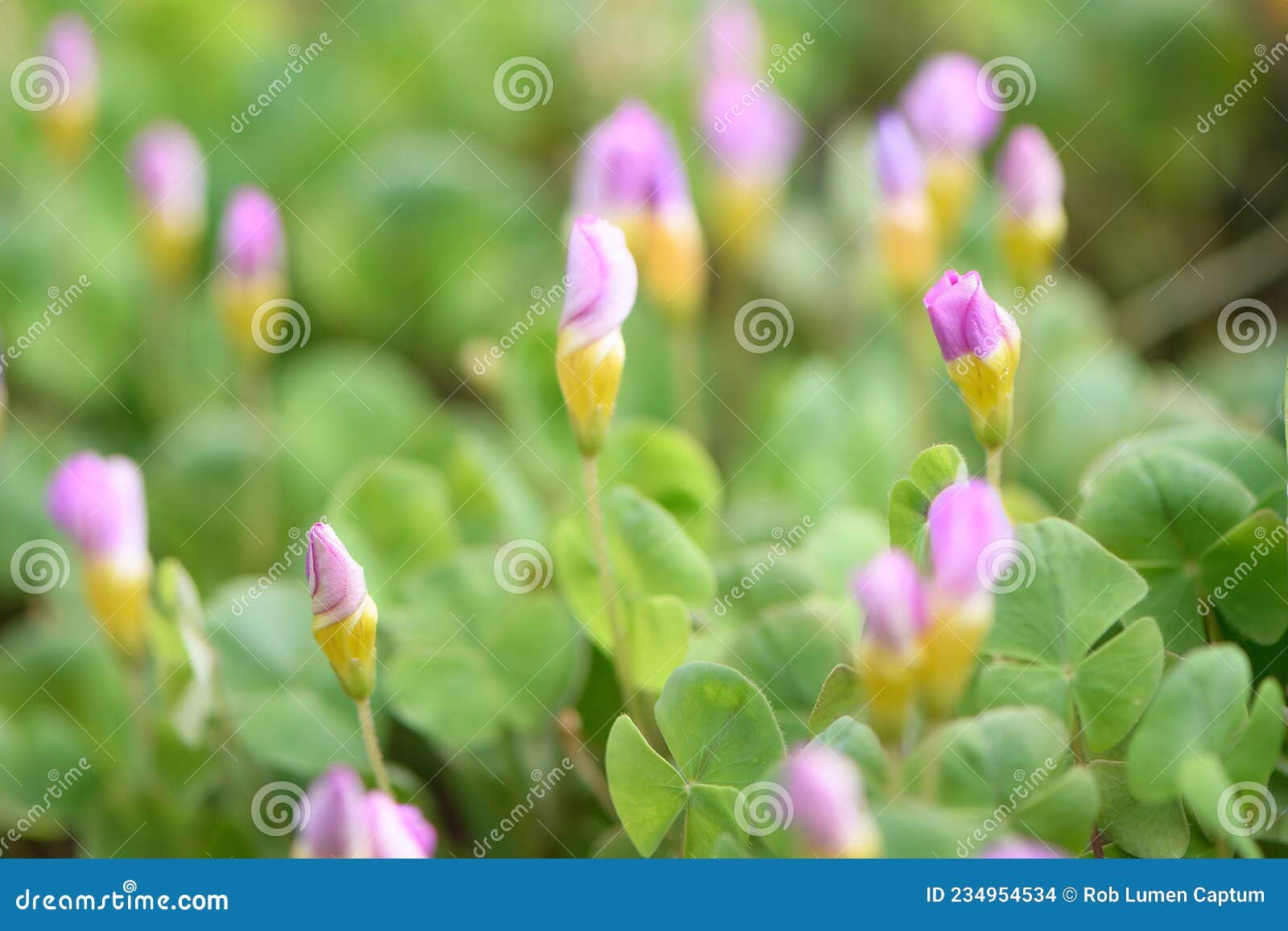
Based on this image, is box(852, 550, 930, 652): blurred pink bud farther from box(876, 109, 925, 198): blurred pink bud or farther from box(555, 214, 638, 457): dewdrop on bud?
box(876, 109, 925, 198): blurred pink bud

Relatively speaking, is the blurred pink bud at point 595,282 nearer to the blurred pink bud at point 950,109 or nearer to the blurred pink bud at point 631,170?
the blurred pink bud at point 631,170

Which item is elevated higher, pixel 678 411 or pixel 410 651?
pixel 678 411

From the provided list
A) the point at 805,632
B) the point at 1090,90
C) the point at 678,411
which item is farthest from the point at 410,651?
the point at 1090,90

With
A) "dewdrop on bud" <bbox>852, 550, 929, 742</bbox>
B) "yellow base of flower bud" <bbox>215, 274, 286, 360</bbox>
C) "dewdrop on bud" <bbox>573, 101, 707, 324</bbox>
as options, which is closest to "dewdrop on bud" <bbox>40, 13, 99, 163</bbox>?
"yellow base of flower bud" <bbox>215, 274, 286, 360</bbox>

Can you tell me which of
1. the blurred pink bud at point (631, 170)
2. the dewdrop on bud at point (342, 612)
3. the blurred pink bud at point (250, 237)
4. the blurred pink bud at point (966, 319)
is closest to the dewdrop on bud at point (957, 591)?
the blurred pink bud at point (966, 319)

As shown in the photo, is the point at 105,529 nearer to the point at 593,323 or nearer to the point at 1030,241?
the point at 593,323

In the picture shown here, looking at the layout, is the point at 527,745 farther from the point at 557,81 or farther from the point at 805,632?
the point at 557,81

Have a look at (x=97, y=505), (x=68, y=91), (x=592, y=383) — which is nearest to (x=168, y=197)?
(x=68, y=91)
